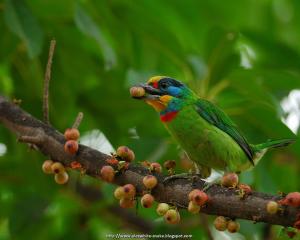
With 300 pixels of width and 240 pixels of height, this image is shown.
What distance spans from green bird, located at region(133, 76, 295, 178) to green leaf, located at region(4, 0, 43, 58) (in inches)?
25.7

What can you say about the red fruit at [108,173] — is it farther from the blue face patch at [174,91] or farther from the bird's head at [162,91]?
the blue face patch at [174,91]

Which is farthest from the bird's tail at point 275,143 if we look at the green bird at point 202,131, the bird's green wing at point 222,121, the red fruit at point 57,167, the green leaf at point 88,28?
the red fruit at point 57,167

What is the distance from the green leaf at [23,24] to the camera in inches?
131

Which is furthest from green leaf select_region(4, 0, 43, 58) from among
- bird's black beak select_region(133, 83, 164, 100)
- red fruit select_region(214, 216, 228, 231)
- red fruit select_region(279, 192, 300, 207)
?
red fruit select_region(279, 192, 300, 207)

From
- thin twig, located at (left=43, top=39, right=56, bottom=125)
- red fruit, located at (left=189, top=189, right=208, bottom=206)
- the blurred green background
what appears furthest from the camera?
the blurred green background

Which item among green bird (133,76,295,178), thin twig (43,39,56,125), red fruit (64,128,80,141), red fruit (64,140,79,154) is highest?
green bird (133,76,295,178)

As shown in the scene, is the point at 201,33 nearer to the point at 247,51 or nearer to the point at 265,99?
the point at 247,51

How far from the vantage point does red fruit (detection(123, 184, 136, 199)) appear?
228 cm

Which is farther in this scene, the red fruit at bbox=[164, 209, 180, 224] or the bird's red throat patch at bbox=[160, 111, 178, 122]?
the bird's red throat patch at bbox=[160, 111, 178, 122]

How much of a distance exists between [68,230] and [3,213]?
0.47 metres

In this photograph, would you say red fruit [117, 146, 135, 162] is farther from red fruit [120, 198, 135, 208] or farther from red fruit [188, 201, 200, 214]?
red fruit [188, 201, 200, 214]

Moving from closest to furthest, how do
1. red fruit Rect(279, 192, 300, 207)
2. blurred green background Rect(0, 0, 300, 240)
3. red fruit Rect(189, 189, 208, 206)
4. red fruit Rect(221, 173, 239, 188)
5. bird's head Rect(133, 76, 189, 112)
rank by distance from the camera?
red fruit Rect(279, 192, 300, 207) → red fruit Rect(189, 189, 208, 206) → red fruit Rect(221, 173, 239, 188) → bird's head Rect(133, 76, 189, 112) → blurred green background Rect(0, 0, 300, 240)

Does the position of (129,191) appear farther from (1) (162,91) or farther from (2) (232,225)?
(1) (162,91)

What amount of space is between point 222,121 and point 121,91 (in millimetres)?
926
